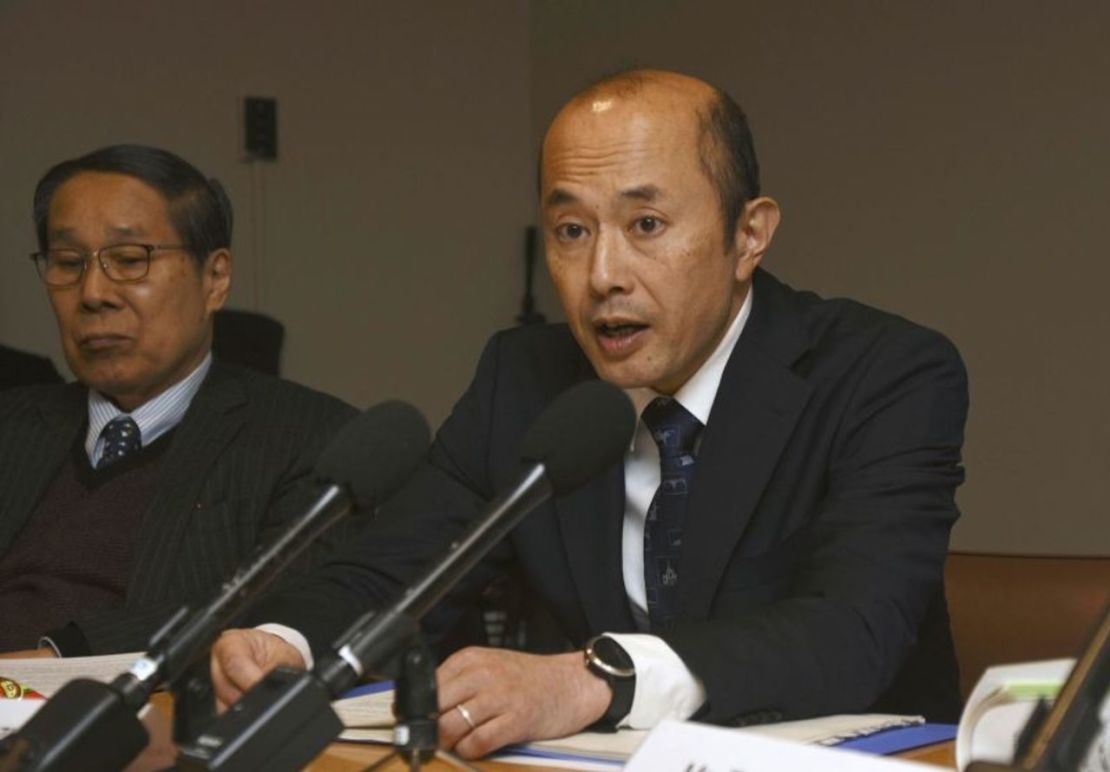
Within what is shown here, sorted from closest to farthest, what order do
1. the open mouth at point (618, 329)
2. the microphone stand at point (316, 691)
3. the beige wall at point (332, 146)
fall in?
the microphone stand at point (316, 691) < the open mouth at point (618, 329) < the beige wall at point (332, 146)

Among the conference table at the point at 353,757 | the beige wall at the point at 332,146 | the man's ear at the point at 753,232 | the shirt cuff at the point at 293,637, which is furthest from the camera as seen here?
the beige wall at the point at 332,146

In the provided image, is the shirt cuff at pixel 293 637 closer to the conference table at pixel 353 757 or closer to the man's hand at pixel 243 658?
the man's hand at pixel 243 658

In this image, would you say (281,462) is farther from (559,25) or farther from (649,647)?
(559,25)

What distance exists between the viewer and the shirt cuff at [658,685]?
1.54m

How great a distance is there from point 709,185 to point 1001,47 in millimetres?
2183

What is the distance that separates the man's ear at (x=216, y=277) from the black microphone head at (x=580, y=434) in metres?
1.62

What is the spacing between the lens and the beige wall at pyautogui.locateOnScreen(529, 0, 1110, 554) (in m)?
3.82

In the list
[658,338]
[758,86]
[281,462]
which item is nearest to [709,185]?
[658,338]

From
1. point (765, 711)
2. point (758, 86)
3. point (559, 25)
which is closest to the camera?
point (765, 711)

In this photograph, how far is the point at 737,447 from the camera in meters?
2.06

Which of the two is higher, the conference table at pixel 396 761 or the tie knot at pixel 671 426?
the tie knot at pixel 671 426

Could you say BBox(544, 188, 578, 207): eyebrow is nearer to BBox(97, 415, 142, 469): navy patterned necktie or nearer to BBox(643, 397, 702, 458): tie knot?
BBox(643, 397, 702, 458): tie knot

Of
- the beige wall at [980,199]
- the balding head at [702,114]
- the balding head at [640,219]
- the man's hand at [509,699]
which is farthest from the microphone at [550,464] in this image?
the beige wall at [980,199]

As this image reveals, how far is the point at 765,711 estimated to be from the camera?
5.38 ft
